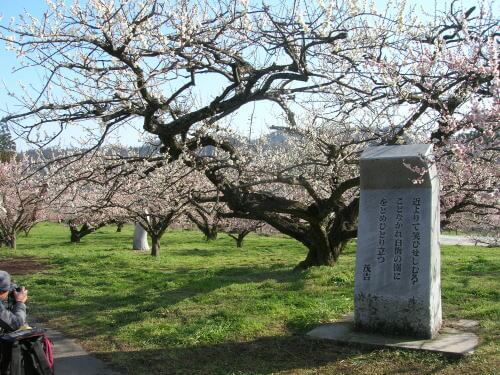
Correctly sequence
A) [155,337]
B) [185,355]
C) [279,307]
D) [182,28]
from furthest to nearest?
[279,307] → [182,28] → [155,337] → [185,355]

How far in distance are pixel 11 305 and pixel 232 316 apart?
3.60 meters

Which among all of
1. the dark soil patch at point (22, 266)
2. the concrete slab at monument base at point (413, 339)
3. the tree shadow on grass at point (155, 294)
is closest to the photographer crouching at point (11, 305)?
the tree shadow on grass at point (155, 294)

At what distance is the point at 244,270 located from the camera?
1251 centimetres

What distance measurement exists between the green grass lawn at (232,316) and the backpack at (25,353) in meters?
1.27

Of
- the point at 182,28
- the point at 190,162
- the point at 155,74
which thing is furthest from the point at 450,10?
the point at 190,162

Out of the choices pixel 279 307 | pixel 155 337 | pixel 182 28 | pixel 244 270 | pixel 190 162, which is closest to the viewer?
pixel 155 337

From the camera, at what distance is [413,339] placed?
5598mm

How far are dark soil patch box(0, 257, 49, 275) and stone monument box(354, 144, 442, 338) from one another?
10290 millimetres

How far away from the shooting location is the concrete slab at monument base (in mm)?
5301

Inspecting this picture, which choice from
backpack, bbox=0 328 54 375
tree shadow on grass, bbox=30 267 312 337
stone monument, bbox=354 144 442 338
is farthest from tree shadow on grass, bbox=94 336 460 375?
backpack, bbox=0 328 54 375

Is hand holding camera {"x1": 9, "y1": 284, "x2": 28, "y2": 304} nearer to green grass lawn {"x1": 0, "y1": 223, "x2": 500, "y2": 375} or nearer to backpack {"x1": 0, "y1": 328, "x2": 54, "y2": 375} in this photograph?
backpack {"x1": 0, "y1": 328, "x2": 54, "y2": 375}

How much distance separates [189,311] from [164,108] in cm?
310

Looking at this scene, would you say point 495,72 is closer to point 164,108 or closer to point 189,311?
point 164,108

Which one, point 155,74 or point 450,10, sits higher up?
point 450,10
